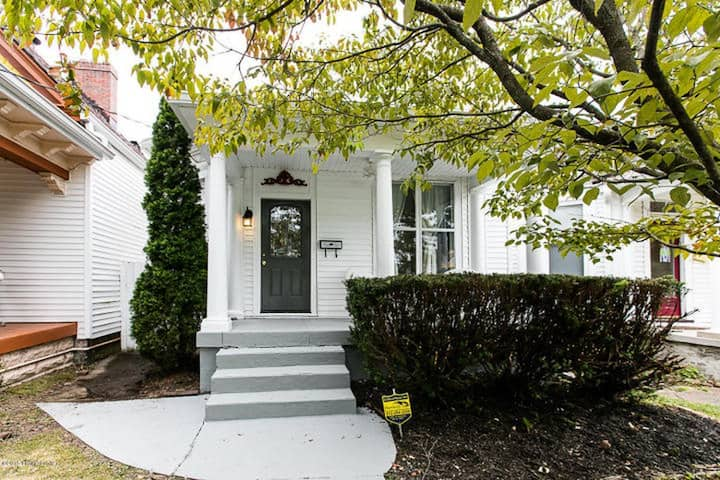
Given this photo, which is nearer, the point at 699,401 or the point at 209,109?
the point at 209,109

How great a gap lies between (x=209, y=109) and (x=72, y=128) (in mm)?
4120

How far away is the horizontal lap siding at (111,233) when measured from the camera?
6359mm

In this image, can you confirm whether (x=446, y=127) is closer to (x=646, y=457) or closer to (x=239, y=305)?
(x=646, y=457)

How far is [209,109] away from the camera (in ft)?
7.93

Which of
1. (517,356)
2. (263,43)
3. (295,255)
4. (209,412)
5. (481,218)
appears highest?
(263,43)

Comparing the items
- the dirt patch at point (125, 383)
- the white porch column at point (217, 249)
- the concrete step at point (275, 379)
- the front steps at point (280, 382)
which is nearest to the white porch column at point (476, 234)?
the front steps at point (280, 382)

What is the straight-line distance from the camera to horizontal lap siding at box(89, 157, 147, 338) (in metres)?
6.36

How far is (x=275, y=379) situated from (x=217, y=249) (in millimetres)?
1677

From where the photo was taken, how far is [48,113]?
15.8 feet

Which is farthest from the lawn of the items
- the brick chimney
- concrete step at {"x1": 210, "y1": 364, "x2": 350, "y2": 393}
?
the brick chimney

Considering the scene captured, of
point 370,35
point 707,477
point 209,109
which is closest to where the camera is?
point 209,109

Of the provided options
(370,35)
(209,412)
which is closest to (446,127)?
(370,35)

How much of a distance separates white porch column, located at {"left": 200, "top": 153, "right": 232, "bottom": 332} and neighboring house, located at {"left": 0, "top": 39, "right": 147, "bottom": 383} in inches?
78.2

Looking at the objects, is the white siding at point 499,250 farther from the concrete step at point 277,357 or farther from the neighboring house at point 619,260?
the concrete step at point 277,357
